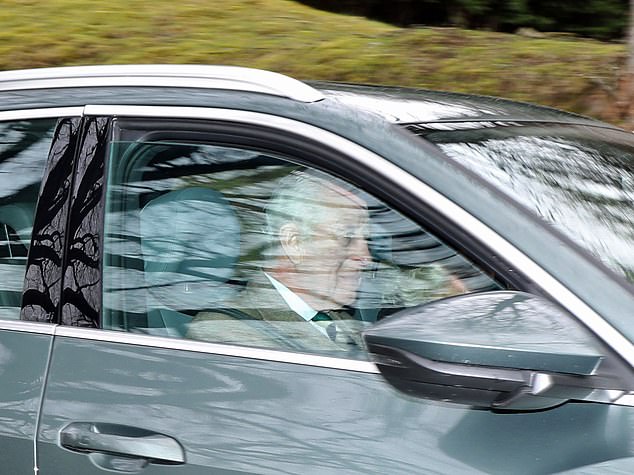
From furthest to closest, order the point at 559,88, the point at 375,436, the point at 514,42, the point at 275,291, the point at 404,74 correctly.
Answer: the point at 514,42 < the point at 404,74 < the point at 559,88 < the point at 275,291 < the point at 375,436

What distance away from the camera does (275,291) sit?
91.3 inches

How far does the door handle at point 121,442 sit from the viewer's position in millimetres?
2121

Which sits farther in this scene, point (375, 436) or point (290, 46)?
point (290, 46)

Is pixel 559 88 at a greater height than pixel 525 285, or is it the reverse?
pixel 525 285

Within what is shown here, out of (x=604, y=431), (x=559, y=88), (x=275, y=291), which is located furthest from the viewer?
(x=559, y=88)

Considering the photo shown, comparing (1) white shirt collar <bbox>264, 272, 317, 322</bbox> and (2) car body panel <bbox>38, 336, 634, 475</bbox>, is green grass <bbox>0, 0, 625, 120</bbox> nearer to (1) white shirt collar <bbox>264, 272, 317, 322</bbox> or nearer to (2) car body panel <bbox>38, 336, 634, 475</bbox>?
(1) white shirt collar <bbox>264, 272, 317, 322</bbox>

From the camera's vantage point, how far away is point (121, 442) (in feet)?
7.09

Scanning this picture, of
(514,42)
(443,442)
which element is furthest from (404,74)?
(443,442)

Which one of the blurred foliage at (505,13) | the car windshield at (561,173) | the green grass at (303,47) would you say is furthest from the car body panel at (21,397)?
the blurred foliage at (505,13)

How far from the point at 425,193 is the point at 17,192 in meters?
1.06

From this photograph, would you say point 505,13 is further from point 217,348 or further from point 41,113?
point 217,348

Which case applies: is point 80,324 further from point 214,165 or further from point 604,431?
point 604,431

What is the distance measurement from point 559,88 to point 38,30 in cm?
467

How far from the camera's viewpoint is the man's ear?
2334mm
